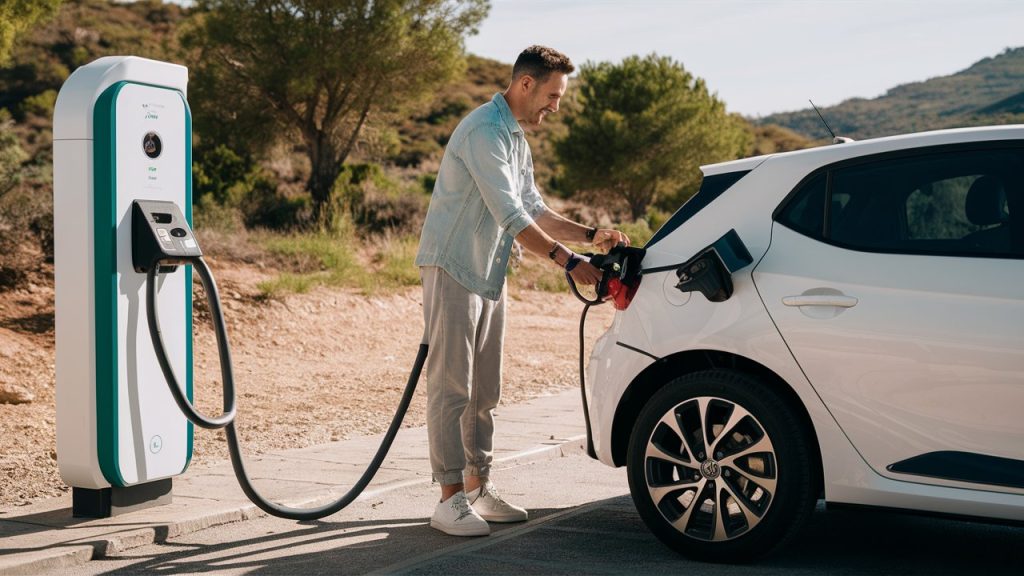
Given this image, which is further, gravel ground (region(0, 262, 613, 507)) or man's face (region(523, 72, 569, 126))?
gravel ground (region(0, 262, 613, 507))

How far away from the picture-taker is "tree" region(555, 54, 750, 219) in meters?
38.8

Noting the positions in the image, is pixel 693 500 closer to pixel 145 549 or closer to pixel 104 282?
pixel 145 549

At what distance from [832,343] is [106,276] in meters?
3.27

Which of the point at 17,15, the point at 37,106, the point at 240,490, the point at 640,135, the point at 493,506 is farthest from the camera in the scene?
the point at 37,106

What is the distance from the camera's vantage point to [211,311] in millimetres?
5449

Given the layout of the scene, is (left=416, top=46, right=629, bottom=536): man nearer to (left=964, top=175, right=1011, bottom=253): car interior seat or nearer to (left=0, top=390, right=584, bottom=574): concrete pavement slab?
(left=0, top=390, right=584, bottom=574): concrete pavement slab

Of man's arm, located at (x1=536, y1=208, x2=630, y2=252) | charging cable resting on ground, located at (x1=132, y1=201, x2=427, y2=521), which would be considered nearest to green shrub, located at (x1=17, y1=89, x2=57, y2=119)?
charging cable resting on ground, located at (x1=132, y1=201, x2=427, y2=521)

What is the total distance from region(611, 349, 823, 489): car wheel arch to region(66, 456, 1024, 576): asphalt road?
453mm

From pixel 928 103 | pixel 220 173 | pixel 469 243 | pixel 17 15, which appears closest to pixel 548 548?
pixel 469 243

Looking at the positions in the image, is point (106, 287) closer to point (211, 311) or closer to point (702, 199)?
point (211, 311)

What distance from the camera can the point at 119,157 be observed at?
5.60m

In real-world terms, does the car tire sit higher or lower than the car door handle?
lower

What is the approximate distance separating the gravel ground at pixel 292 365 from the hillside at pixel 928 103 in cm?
6196

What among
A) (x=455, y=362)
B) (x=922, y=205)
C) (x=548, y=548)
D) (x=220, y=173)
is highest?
(x=922, y=205)
